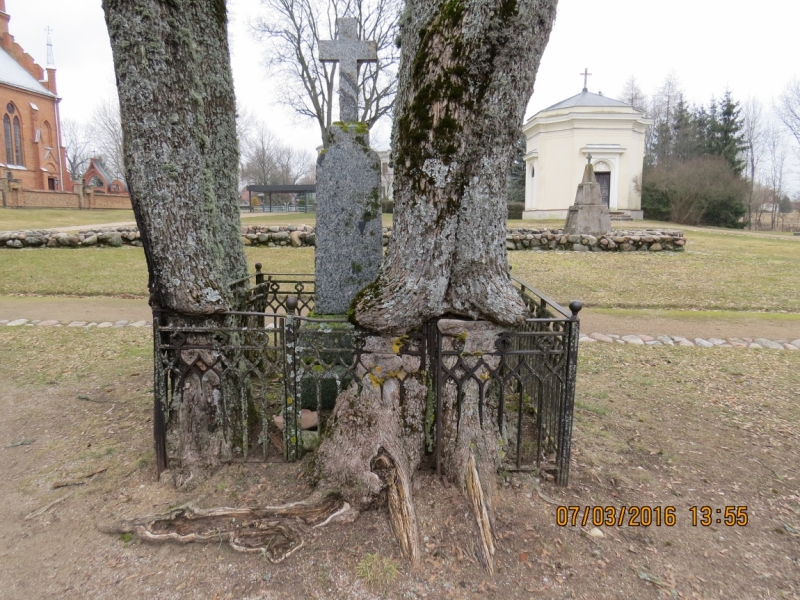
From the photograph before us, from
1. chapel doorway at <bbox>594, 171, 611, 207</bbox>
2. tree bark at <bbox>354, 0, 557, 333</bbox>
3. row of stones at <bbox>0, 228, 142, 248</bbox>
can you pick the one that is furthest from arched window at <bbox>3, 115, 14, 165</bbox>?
tree bark at <bbox>354, 0, 557, 333</bbox>

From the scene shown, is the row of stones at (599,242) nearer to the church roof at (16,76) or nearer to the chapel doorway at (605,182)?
the chapel doorway at (605,182)

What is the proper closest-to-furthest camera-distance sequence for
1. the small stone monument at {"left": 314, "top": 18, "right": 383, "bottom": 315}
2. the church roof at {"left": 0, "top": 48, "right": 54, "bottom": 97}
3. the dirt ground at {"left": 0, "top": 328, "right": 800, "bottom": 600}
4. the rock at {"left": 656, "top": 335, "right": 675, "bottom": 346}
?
the dirt ground at {"left": 0, "top": 328, "right": 800, "bottom": 600}, the small stone monument at {"left": 314, "top": 18, "right": 383, "bottom": 315}, the rock at {"left": 656, "top": 335, "right": 675, "bottom": 346}, the church roof at {"left": 0, "top": 48, "right": 54, "bottom": 97}

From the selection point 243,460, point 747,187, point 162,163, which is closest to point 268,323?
point 243,460

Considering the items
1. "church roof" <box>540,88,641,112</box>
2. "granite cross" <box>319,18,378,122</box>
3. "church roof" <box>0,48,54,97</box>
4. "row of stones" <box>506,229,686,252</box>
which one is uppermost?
"church roof" <box>0,48,54,97</box>

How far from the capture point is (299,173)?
63.7 metres

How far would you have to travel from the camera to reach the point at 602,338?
256 inches

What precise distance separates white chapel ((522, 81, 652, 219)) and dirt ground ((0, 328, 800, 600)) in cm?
2871

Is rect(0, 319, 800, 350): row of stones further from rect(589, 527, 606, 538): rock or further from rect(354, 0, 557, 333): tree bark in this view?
rect(354, 0, 557, 333): tree bark

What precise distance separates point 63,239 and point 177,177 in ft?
49.2

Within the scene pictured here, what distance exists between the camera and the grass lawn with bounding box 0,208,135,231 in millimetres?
20966

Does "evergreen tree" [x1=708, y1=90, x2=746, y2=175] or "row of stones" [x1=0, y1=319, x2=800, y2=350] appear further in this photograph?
"evergreen tree" [x1=708, y1=90, x2=746, y2=175]

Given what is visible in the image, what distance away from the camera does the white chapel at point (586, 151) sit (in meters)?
30.6

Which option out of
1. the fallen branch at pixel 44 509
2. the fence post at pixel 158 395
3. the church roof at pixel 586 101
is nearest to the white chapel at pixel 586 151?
the church roof at pixel 586 101

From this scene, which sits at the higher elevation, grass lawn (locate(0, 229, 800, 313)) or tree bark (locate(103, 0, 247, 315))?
tree bark (locate(103, 0, 247, 315))
